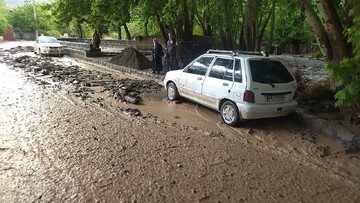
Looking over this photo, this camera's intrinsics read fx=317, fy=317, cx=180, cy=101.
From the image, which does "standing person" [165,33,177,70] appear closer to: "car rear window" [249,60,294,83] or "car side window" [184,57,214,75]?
"car side window" [184,57,214,75]

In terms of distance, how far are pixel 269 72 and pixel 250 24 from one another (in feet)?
18.0

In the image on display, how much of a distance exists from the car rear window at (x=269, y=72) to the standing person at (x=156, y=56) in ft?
26.4

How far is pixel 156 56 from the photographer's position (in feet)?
47.3

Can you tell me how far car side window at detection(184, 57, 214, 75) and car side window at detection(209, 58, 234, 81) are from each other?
27cm

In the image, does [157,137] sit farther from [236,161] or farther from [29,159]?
[29,159]

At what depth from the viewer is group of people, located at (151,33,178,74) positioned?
14.2m

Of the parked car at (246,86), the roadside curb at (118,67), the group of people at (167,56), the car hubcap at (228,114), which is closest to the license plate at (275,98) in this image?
the parked car at (246,86)

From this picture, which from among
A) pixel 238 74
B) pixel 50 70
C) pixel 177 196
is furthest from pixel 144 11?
pixel 177 196

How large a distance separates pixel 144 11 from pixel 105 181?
13841 mm

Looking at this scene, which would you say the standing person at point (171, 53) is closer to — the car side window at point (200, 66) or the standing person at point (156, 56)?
the standing person at point (156, 56)

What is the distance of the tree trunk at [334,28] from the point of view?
729 cm

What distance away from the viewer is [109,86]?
39.2 feet

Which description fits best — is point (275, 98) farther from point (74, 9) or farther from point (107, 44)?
point (107, 44)

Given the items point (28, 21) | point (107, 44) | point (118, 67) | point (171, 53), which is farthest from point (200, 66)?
point (28, 21)
